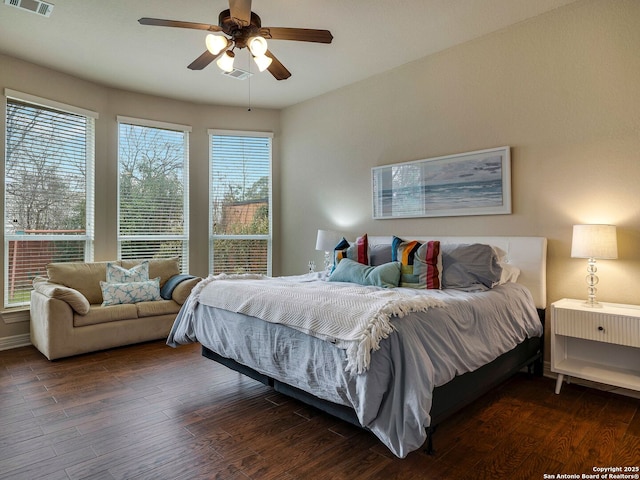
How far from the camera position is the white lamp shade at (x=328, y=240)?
456 cm

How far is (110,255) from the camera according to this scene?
4.79m

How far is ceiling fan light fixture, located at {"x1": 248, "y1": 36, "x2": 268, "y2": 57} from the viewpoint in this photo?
2.50 m

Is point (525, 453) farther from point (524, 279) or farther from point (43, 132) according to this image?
point (43, 132)

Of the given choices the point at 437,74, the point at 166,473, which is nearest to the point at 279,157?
the point at 437,74

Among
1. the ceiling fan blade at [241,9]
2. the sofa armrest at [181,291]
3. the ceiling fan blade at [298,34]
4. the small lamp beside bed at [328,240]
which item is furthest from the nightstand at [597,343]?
the sofa armrest at [181,291]

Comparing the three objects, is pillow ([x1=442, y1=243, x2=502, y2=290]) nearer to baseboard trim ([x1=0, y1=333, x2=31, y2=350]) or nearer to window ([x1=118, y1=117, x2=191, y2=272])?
window ([x1=118, y1=117, x2=191, y2=272])

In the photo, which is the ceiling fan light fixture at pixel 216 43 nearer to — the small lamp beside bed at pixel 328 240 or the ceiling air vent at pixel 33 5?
the ceiling air vent at pixel 33 5

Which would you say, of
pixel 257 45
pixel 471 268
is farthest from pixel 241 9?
pixel 471 268

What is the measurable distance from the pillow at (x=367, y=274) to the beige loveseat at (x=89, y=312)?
198cm

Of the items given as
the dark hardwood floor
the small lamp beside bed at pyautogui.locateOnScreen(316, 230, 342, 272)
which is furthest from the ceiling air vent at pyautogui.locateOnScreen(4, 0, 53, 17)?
the small lamp beside bed at pyautogui.locateOnScreen(316, 230, 342, 272)

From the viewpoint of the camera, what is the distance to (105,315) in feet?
12.7

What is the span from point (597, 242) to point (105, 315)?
4.28 m

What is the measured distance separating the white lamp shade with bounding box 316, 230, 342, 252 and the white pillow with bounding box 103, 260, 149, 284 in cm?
204

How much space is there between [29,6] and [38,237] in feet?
7.56
